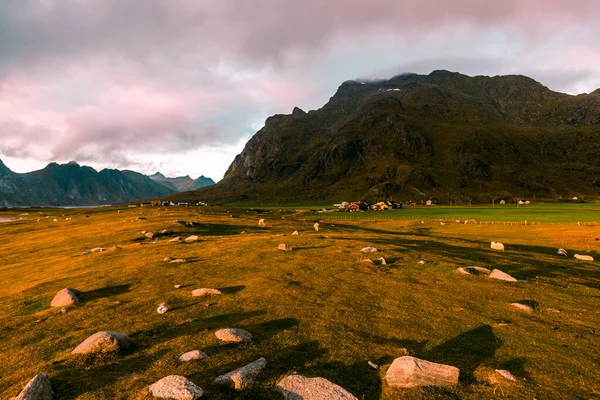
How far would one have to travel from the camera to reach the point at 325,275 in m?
25.5

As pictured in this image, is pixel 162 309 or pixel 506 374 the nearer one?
pixel 506 374

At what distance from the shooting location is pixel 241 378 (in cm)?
1054

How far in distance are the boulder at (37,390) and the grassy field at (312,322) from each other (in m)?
0.39

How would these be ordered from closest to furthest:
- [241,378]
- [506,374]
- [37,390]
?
[37,390], [241,378], [506,374]

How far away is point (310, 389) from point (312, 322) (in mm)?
6113

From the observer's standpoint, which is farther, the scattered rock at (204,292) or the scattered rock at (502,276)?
the scattered rock at (502,276)

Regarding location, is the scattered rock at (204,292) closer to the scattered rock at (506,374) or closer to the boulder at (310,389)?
the boulder at (310,389)

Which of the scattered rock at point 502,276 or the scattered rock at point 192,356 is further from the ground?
the scattered rock at point 192,356

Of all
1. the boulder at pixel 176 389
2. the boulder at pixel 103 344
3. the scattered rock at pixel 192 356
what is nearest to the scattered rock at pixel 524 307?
the scattered rock at pixel 192 356

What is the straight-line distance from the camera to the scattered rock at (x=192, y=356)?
12.2 m

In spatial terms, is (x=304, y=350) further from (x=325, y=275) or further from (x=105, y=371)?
(x=325, y=275)

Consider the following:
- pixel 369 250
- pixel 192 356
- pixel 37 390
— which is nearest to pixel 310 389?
pixel 192 356

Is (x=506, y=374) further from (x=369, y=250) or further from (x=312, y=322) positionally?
(x=369, y=250)

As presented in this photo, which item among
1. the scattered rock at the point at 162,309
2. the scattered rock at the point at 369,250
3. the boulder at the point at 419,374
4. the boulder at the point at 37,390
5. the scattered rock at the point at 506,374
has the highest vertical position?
the boulder at the point at 37,390
